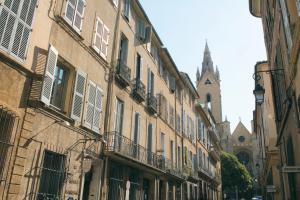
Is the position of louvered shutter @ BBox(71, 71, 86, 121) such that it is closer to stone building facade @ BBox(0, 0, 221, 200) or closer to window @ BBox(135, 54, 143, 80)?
stone building facade @ BBox(0, 0, 221, 200)

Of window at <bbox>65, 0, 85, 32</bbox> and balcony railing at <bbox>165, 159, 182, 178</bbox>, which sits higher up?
window at <bbox>65, 0, 85, 32</bbox>

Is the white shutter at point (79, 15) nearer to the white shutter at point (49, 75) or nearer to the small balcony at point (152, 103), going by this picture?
the white shutter at point (49, 75)

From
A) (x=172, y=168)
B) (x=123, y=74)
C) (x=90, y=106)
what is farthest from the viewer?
(x=172, y=168)

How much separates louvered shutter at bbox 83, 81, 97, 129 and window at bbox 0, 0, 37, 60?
10.7ft

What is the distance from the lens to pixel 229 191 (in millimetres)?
54094

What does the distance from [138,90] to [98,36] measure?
4.05m

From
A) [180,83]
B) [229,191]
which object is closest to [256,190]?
[229,191]

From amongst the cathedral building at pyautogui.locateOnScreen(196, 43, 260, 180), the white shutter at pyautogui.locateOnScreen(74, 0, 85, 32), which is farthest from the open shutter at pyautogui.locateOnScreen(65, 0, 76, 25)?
the cathedral building at pyautogui.locateOnScreen(196, 43, 260, 180)

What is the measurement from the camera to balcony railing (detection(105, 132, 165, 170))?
11.9 metres

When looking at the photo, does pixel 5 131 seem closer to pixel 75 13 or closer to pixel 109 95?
pixel 75 13

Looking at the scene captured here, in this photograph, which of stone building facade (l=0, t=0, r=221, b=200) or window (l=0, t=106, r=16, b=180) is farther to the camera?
stone building facade (l=0, t=0, r=221, b=200)

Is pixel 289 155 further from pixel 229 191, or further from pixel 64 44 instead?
pixel 229 191

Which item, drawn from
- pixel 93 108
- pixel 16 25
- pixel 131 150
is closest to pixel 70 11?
pixel 16 25

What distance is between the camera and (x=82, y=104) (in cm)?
1032
